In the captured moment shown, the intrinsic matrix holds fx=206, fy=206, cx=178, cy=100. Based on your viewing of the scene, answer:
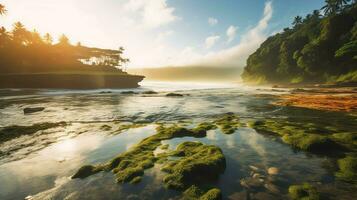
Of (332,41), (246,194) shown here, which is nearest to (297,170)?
(246,194)

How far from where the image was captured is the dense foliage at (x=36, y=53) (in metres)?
78.8

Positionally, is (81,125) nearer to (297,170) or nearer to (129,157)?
(129,157)

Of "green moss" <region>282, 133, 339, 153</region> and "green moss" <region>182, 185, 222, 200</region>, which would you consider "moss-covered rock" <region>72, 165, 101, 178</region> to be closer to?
"green moss" <region>182, 185, 222, 200</region>

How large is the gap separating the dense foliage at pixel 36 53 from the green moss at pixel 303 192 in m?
96.0

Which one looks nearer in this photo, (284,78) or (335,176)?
(335,176)

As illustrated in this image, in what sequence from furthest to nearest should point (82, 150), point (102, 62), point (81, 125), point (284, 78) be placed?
point (102, 62) → point (284, 78) → point (81, 125) → point (82, 150)

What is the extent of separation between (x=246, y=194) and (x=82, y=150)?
8.02m

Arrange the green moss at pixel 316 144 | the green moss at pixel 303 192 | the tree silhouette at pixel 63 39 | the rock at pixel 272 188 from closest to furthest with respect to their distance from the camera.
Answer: the green moss at pixel 303 192
the rock at pixel 272 188
the green moss at pixel 316 144
the tree silhouette at pixel 63 39

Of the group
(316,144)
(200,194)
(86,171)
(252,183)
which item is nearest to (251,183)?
(252,183)

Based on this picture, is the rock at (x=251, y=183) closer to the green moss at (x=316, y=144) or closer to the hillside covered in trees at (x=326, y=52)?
the green moss at (x=316, y=144)

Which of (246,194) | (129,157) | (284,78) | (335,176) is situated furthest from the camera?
(284,78)

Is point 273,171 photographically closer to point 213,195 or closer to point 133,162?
point 213,195

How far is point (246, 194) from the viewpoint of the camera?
607 cm

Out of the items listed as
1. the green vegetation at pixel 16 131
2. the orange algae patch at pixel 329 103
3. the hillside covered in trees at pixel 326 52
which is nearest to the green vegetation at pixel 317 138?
the orange algae patch at pixel 329 103
